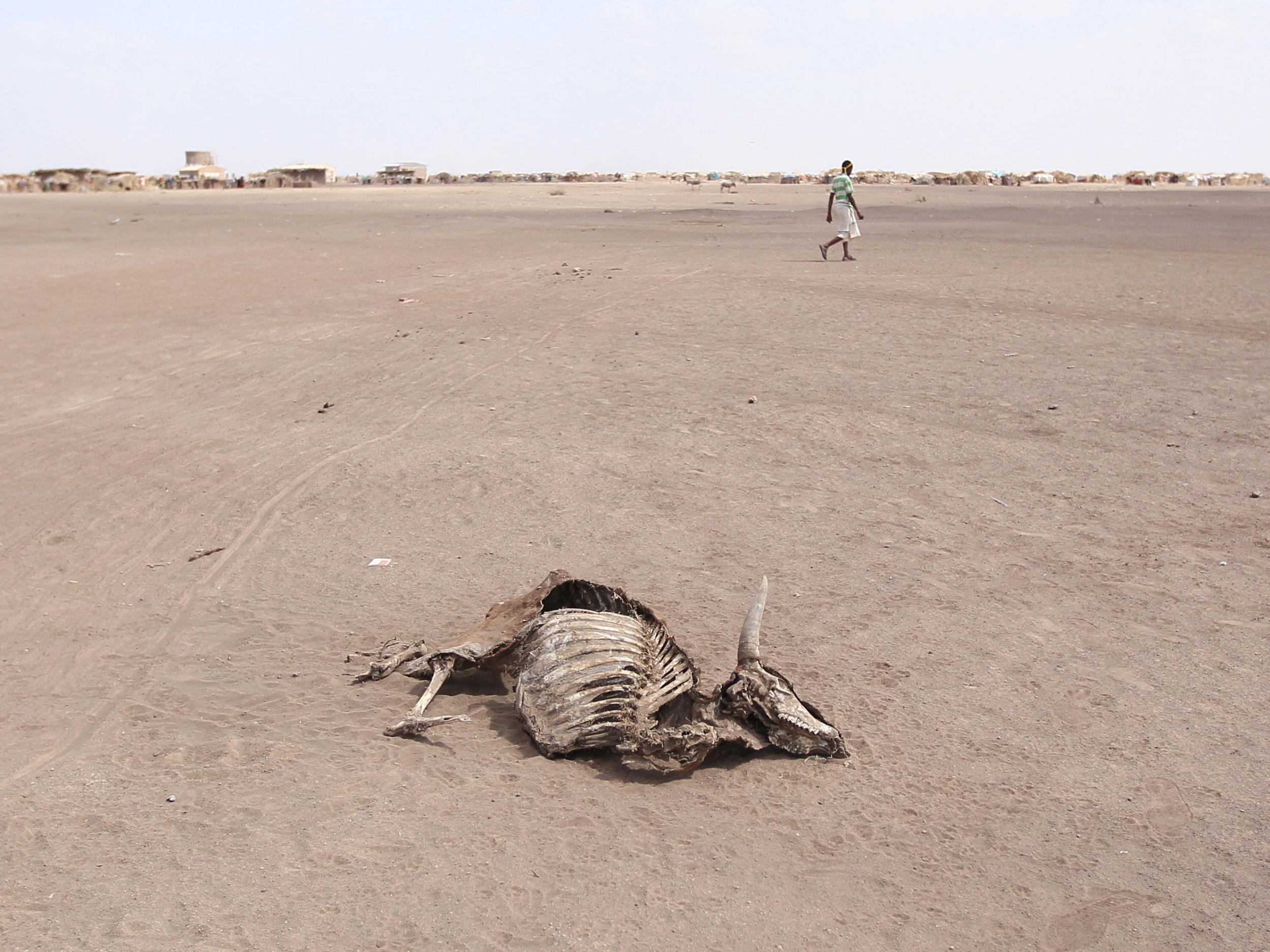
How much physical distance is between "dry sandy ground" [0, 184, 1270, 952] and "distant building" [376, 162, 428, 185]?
51543 mm

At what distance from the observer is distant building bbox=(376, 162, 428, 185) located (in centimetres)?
6544

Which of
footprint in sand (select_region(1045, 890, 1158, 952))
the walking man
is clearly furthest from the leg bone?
the walking man

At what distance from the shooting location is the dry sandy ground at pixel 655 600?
3893mm

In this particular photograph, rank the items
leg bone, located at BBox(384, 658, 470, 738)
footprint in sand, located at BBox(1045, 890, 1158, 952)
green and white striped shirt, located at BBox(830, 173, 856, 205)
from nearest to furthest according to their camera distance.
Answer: footprint in sand, located at BBox(1045, 890, 1158, 952) → leg bone, located at BBox(384, 658, 470, 738) → green and white striped shirt, located at BBox(830, 173, 856, 205)

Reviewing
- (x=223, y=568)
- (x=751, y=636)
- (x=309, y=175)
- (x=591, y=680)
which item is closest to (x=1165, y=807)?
(x=751, y=636)

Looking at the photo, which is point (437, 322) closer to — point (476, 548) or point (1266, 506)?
point (476, 548)

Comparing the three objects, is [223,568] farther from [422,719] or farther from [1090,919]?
[1090,919]

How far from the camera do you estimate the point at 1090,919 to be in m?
3.76

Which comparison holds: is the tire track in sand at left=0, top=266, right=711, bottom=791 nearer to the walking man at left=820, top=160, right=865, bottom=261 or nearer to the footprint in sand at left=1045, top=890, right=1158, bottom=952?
the footprint in sand at left=1045, top=890, right=1158, bottom=952

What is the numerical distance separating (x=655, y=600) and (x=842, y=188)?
1325 centimetres

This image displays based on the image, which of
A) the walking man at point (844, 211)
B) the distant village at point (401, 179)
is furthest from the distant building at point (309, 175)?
the walking man at point (844, 211)

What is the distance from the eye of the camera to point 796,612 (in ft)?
20.6

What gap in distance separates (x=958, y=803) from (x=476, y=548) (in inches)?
148

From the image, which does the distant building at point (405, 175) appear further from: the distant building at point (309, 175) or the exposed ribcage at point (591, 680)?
the exposed ribcage at point (591, 680)
